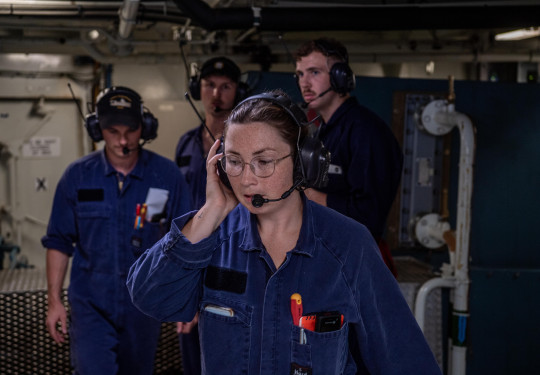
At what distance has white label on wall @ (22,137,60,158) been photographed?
599 cm

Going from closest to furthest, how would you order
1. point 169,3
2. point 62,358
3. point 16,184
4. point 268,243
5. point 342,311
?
1. point 342,311
2. point 268,243
3. point 62,358
4. point 169,3
5. point 16,184

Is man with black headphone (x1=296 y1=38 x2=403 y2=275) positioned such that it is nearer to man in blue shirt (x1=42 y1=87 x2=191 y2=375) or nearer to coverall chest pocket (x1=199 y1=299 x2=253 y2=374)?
man in blue shirt (x1=42 y1=87 x2=191 y2=375)

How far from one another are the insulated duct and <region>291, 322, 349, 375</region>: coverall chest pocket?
257 centimetres

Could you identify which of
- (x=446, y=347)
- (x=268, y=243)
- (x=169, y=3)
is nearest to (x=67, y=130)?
(x=169, y=3)

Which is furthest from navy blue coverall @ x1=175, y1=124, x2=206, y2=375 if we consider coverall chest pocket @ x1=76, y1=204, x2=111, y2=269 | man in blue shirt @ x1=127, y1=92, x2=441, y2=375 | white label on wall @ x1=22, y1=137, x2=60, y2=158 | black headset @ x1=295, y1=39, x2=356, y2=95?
white label on wall @ x1=22, y1=137, x2=60, y2=158

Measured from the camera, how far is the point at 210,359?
62.1 inches

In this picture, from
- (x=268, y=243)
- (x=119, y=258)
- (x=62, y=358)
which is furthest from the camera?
(x=62, y=358)

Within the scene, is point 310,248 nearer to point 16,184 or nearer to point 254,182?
point 254,182

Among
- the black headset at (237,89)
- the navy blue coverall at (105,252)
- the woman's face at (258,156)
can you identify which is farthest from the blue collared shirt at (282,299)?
the black headset at (237,89)

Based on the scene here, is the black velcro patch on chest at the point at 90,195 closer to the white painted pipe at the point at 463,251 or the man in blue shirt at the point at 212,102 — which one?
the man in blue shirt at the point at 212,102

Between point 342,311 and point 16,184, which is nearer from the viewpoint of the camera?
point 342,311

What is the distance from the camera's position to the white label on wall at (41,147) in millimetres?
5988

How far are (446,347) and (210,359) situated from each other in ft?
9.71

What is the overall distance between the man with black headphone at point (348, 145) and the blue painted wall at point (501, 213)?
1.27 metres
